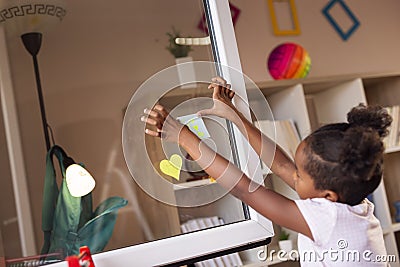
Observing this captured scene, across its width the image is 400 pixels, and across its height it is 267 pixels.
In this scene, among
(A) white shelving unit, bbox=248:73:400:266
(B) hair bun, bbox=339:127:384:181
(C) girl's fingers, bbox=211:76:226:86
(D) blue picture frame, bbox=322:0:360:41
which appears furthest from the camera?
(D) blue picture frame, bbox=322:0:360:41

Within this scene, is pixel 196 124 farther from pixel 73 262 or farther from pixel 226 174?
pixel 73 262

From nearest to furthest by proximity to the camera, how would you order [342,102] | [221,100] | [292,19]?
Answer: [221,100]
[342,102]
[292,19]

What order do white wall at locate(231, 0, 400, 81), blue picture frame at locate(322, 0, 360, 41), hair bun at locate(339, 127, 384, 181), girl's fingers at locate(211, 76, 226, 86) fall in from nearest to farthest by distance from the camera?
hair bun at locate(339, 127, 384, 181), girl's fingers at locate(211, 76, 226, 86), white wall at locate(231, 0, 400, 81), blue picture frame at locate(322, 0, 360, 41)

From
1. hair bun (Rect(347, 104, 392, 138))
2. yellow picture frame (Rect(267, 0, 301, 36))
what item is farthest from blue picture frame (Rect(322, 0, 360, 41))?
hair bun (Rect(347, 104, 392, 138))

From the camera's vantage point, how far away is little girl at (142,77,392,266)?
3.25 feet

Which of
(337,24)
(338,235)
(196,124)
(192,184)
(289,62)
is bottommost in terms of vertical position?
(338,235)

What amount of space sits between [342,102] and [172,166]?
1186 mm

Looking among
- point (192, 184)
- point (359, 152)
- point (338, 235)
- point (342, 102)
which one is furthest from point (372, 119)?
point (342, 102)

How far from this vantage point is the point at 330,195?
1.02m

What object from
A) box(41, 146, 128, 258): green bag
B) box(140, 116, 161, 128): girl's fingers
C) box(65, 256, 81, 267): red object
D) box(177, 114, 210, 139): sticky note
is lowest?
box(65, 256, 81, 267): red object

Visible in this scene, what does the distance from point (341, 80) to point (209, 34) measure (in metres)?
0.98

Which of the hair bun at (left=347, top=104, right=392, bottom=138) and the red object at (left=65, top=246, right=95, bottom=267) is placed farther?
the hair bun at (left=347, top=104, right=392, bottom=138)

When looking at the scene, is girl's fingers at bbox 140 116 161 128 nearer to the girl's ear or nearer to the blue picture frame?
the girl's ear

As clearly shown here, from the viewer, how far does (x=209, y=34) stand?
1.15 m
